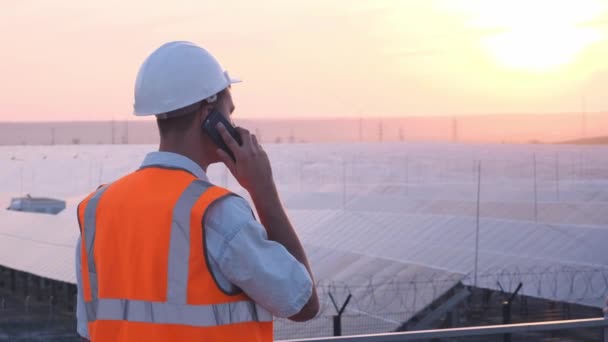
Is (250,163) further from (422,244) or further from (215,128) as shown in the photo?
(422,244)

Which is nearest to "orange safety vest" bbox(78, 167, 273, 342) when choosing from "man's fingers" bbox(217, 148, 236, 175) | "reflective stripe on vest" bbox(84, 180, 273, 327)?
"reflective stripe on vest" bbox(84, 180, 273, 327)

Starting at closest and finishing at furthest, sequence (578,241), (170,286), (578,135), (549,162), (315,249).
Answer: (170,286) < (578,241) < (315,249) < (549,162) < (578,135)

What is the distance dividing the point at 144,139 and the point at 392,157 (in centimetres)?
3488

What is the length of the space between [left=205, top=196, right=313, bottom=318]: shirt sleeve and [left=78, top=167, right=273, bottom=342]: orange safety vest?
0.09ft

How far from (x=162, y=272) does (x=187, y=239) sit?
0.28 feet

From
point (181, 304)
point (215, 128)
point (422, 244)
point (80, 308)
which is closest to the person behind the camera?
point (181, 304)

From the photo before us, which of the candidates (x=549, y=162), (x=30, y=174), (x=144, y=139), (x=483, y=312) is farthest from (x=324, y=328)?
(x=144, y=139)

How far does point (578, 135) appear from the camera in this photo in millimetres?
80375

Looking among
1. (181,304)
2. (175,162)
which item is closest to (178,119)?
(175,162)

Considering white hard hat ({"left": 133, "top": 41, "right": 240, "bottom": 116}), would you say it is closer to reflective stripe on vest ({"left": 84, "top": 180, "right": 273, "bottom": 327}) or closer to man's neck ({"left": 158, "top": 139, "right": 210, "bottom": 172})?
man's neck ({"left": 158, "top": 139, "right": 210, "bottom": 172})

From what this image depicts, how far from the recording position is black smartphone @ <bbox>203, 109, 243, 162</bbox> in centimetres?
220

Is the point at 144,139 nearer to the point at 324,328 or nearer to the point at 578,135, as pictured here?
the point at 578,135

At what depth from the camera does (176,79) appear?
7.32 ft

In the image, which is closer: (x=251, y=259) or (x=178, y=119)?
(x=251, y=259)
